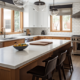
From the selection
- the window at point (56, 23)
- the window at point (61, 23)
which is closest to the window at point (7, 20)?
the window at point (61, 23)

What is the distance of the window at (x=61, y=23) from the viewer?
719cm

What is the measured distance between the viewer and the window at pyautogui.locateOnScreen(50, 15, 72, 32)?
7.19 metres

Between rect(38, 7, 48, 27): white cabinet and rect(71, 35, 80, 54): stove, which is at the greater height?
rect(38, 7, 48, 27): white cabinet

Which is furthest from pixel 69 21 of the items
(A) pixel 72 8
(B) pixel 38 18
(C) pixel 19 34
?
(C) pixel 19 34

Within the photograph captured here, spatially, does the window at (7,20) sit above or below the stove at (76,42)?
above

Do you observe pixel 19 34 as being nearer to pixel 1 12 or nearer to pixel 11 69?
pixel 1 12

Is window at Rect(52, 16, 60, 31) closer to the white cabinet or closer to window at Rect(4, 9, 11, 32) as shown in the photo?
the white cabinet

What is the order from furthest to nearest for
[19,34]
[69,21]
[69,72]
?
[69,21] → [19,34] → [69,72]

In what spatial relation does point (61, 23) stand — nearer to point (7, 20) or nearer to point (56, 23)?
point (56, 23)

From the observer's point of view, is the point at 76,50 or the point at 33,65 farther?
the point at 76,50

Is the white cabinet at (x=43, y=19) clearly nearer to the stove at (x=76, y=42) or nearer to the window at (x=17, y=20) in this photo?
the window at (x=17, y=20)

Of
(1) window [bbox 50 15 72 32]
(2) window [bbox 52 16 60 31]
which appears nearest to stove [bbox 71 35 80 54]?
(1) window [bbox 50 15 72 32]

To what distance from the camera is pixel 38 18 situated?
7340 millimetres

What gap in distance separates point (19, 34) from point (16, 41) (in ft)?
4.62
